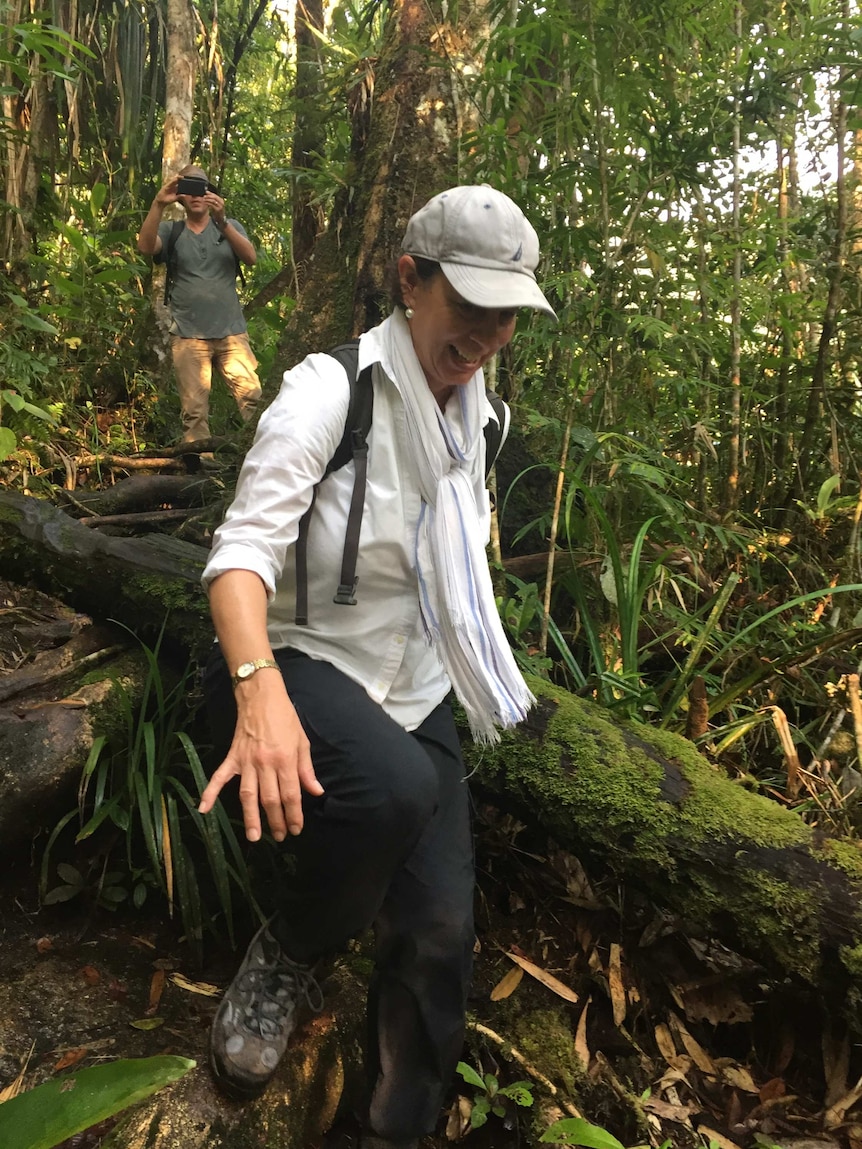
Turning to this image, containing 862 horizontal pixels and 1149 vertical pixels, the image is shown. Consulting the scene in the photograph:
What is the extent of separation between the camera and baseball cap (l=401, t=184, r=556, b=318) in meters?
1.62

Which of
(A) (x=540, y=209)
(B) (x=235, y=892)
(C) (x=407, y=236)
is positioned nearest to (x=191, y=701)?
(B) (x=235, y=892)

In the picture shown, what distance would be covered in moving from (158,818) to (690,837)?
1.45 m

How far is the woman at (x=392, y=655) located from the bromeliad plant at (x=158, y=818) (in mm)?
368

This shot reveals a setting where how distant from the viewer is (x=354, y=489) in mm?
1635

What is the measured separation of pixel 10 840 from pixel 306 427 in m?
1.52

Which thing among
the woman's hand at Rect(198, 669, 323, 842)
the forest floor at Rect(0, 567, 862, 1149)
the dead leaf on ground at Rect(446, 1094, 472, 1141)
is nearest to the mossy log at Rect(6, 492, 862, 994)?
the forest floor at Rect(0, 567, 862, 1149)

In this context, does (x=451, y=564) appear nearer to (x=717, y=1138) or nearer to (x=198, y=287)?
(x=717, y=1138)

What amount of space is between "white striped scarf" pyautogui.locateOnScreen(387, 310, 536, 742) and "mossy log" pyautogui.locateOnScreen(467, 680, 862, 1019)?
36cm

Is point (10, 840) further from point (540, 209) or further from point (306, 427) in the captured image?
point (540, 209)

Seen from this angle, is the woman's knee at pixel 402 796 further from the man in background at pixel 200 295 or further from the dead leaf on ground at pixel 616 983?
the man in background at pixel 200 295

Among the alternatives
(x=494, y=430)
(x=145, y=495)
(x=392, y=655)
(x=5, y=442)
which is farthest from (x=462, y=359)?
(x=145, y=495)

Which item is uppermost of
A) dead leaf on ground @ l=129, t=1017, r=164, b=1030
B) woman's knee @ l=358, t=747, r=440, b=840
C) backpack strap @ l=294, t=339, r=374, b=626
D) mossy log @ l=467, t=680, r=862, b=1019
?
backpack strap @ l=294, t=339, r=374, b=626

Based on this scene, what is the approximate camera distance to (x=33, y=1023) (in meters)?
1.78

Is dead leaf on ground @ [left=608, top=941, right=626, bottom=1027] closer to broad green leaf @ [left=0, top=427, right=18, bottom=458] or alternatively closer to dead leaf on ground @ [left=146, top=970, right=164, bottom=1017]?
dead leaf on ground @ [left=146, top=970, right=164, bottom=1017]
